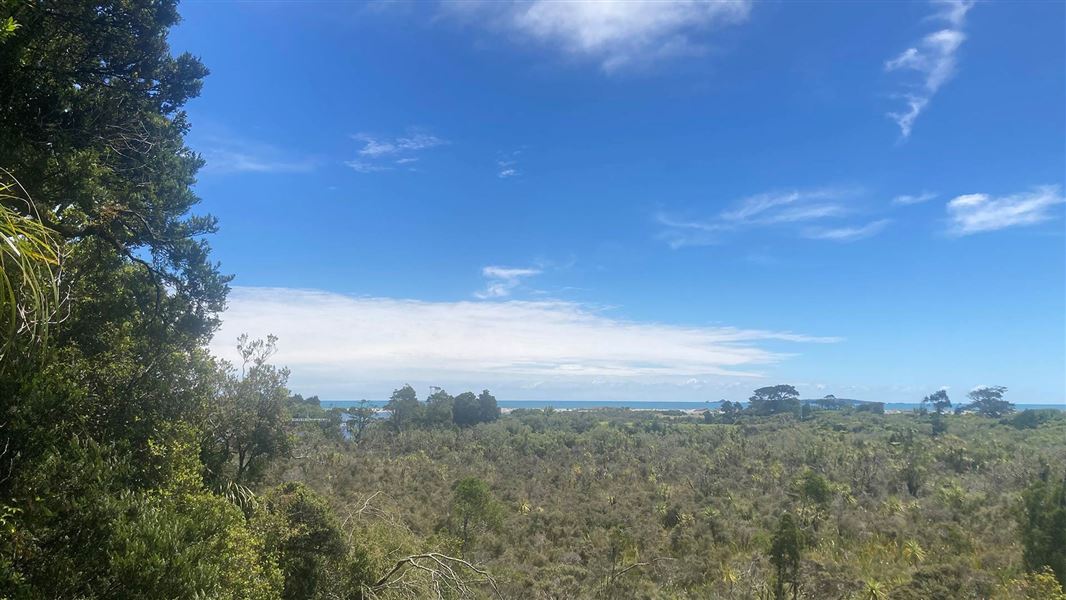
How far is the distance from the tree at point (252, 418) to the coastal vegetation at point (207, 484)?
0.25 feet

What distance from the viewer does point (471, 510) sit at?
28.0 metres

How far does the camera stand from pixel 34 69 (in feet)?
20.8

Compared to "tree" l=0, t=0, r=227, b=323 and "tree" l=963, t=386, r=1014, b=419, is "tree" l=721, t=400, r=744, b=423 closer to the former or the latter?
"tree" l=963, t=386, r=1014, b=419

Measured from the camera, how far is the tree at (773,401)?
11356 cm

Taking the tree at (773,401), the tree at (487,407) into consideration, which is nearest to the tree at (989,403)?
the tree at (773,401)

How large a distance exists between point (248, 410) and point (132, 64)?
978 cm

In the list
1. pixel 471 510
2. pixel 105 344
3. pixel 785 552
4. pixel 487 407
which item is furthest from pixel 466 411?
pixel 105 344

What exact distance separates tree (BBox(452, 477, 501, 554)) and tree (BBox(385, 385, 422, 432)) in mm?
39572

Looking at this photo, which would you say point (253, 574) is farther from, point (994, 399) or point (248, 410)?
point (994, 399)

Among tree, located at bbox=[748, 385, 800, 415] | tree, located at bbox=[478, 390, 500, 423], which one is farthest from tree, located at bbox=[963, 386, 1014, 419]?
tree, located at bbox=[478, 390, 500, 423]

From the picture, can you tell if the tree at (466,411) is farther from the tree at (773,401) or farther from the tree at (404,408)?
the tree at (773,401)

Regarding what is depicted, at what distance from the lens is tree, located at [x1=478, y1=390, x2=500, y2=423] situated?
8212 cm

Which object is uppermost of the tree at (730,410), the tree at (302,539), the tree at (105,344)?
the tree at (105,344)

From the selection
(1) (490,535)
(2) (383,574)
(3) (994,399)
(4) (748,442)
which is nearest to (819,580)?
(1) (490,535)
